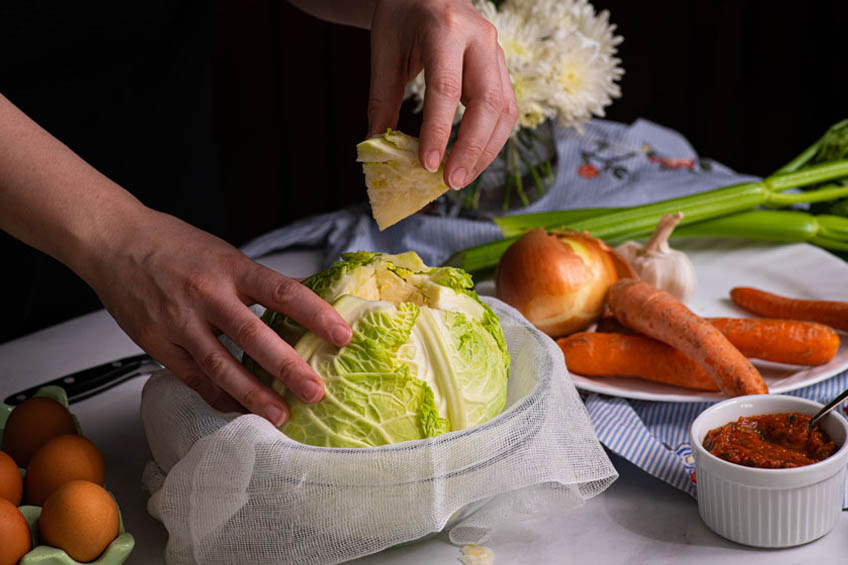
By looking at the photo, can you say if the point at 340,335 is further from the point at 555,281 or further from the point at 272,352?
the point at 555,281

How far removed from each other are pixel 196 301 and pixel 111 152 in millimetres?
1238

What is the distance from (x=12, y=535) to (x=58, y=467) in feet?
0.51

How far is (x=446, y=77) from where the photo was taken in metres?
1.29

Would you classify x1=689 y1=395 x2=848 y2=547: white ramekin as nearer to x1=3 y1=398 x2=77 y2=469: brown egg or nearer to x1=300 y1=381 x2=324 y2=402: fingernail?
x1=300 y1=381 x2=324 y2=402: fingernail

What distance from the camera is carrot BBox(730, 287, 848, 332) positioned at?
70.4 inches

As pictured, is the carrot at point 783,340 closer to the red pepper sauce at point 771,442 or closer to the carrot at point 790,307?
the carrot at point 790,307

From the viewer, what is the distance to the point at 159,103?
2338mm

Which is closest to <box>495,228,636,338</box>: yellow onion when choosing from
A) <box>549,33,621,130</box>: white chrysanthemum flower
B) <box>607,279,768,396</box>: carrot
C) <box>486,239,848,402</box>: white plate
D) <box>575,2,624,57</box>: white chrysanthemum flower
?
<box>607,279,768,396</box>: carrot

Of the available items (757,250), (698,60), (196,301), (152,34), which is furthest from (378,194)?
(698,60)

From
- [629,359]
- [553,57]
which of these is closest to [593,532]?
[629,359]

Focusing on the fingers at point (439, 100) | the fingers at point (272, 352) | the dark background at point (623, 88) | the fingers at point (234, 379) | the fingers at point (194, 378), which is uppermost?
the fingers at point (439, 100)

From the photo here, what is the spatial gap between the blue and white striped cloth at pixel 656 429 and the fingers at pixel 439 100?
1.67ft

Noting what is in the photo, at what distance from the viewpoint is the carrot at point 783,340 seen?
1.64 meters

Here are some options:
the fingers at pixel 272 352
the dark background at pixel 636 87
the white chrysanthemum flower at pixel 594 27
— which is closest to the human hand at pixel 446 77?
the fingers at pixel 272 352
